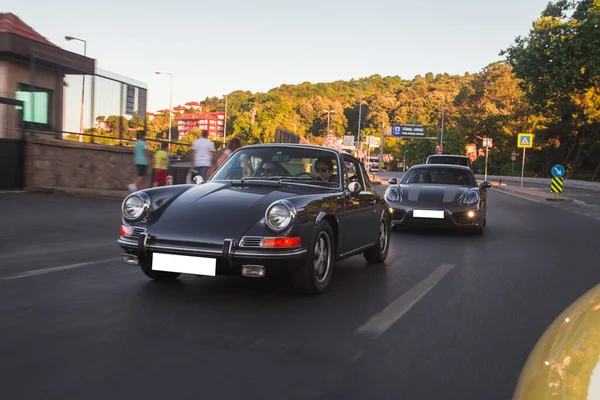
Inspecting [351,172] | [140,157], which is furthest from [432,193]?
[140,157]

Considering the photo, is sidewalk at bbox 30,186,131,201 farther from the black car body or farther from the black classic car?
the black classic car

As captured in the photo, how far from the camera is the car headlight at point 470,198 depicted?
445 inches

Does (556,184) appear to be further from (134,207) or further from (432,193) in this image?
(134,207)

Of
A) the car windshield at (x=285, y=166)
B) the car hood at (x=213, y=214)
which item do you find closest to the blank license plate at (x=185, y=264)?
the car hood at (x=213, y=214)

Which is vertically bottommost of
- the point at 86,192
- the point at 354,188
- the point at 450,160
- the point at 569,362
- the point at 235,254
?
the point at 86,192

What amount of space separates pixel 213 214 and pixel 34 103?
498 inches

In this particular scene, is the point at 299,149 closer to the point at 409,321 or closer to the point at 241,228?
the point at 241,228

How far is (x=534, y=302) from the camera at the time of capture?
5.74 meters

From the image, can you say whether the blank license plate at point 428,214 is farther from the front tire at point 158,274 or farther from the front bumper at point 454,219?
the front tire at point 158,274

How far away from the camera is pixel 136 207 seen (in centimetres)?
563

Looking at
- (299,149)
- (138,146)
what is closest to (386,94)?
(138,146)

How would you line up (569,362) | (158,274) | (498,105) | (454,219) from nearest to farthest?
(569,362) → (158,274) → (454,219) → (498,105)

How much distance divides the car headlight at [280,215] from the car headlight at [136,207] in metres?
1.16

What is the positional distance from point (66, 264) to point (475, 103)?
279ft
